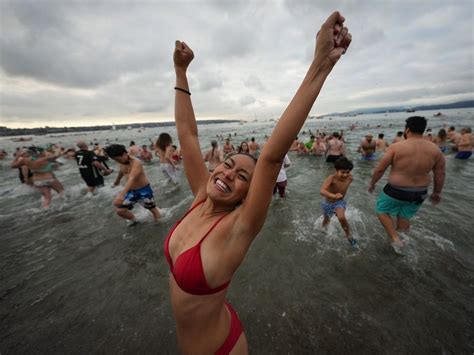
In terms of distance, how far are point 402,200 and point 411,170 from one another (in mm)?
538

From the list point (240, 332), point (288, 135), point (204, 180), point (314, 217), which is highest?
point (288, 135)

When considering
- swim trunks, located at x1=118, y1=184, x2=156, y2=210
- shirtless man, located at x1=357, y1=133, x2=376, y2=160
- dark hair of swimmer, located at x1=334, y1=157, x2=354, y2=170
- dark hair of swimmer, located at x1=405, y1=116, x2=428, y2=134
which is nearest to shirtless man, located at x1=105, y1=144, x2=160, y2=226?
swim trunks, located at x1=118, y1=184, x2=156, y2=210

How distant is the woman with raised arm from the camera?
96 centimetres

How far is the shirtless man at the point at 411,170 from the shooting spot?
321 cm

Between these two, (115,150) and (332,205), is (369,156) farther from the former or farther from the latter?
(115,150)

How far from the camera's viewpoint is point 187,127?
1758 millimetres

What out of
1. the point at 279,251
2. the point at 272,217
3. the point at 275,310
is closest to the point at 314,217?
the point at 272,217

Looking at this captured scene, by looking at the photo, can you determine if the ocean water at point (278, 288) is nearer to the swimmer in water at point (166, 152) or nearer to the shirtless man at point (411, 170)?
the shirtless man at point (411, 170)

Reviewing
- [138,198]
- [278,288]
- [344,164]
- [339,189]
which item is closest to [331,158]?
[339,189]

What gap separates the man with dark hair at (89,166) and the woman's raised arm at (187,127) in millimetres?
6941

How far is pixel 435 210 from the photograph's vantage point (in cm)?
493

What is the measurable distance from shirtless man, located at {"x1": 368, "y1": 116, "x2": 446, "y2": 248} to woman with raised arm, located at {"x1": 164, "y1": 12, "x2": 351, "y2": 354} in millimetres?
3297

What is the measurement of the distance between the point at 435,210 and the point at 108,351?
7324 mm

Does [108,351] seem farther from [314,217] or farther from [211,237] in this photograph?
[314,217]
